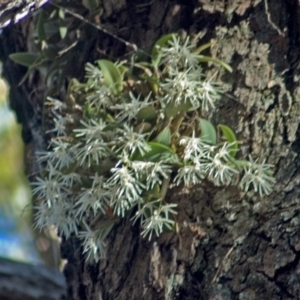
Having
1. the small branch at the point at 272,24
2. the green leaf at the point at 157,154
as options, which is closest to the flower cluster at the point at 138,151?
the green leaf at the point at 157,154

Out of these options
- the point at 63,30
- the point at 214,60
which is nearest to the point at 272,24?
the point at 214,60

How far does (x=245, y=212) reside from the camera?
117 centimetres

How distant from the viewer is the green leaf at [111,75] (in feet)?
4.13

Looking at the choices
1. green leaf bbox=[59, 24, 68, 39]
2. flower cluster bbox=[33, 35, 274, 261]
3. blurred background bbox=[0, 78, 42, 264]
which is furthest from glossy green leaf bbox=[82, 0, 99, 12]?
blurred background bbox=[0, 78, 42, 264]

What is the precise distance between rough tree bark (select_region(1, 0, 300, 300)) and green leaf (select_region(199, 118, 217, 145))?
0.08 metres

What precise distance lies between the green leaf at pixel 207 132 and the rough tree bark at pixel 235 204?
77mm

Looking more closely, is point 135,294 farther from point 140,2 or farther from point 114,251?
point 140,2

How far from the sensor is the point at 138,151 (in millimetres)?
1180

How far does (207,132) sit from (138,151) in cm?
12

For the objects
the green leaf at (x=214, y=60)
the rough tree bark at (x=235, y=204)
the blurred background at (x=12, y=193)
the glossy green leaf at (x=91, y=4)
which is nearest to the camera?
the rough tree bark at (x=235, y=204)

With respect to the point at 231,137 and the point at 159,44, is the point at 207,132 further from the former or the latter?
the point at 159,44

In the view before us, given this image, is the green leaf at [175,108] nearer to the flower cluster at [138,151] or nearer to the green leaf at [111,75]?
the flower cluster at [138,151]

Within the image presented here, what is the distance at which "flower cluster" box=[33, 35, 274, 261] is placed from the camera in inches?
46.3

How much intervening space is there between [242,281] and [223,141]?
25cm
